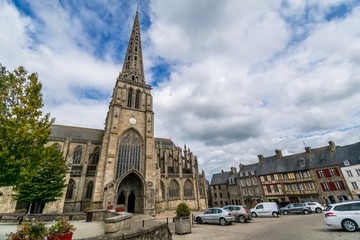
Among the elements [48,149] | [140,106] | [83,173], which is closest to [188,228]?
[48,149]

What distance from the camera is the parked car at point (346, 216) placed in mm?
7980

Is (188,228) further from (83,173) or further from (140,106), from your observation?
(140,106)

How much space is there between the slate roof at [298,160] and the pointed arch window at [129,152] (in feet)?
92.4

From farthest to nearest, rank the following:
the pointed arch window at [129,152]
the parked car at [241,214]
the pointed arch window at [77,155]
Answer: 1. the pointed arch window at [77,155]
2. the pointed arch window at [129,152]
3. the parked car at [241,214]

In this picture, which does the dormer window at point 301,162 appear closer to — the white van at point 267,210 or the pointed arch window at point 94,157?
the white van at point 267,210

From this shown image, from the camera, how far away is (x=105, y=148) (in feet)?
75.8

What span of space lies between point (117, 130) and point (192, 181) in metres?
18.3

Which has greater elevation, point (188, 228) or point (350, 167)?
point (350, 167)

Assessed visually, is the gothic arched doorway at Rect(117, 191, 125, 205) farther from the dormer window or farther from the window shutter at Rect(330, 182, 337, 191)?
the window shutter at Rect(330, 182, 337, 191)

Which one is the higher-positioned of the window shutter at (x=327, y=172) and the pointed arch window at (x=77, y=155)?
the pointed arch window at (x=77, y=155)

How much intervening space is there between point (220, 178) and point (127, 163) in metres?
34.0

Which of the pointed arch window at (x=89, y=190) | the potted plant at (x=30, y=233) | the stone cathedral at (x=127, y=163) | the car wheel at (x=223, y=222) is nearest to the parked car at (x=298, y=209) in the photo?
the car wheel at (x=223, y=222)

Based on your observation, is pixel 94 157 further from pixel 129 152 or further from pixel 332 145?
pixel 332 145

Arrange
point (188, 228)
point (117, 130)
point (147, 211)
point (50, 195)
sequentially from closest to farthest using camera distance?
point (188, 228), point (50, 195), point (147, 211), point (117, 130)
